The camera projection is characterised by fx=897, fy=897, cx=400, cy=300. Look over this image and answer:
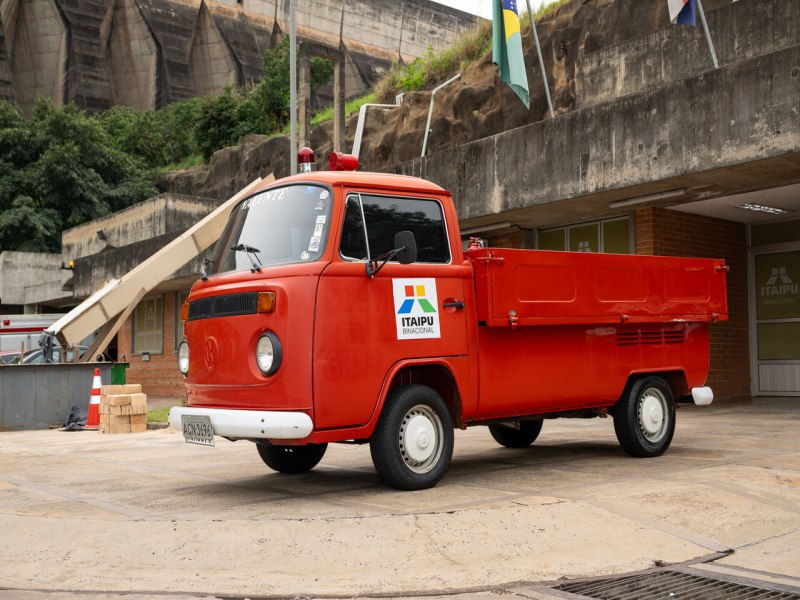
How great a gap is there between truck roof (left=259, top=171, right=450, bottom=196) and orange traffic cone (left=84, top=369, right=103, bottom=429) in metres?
9.62

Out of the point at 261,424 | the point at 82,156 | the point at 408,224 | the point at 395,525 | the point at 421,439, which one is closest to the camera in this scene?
the point at 395,525

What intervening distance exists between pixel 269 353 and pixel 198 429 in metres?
0.92

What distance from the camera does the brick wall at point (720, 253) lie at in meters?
15.5

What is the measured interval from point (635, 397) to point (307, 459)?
3123 millimetres

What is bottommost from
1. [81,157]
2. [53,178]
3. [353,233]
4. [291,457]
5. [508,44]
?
[291,457]

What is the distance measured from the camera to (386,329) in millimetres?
6754

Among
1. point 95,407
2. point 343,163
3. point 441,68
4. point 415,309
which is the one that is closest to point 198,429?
point 415,309

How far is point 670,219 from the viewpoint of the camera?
15797 mm

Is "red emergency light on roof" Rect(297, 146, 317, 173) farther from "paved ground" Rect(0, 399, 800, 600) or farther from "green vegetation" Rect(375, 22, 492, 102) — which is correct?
"green vegetation" Rect(375, 22, 492, 102)

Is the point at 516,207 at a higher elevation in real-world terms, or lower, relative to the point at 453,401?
A: higher

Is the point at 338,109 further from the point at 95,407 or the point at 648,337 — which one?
the point at 648,337

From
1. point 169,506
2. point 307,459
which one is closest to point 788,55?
point 307,459

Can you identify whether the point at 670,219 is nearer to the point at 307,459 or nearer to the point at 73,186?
the point at 307,459

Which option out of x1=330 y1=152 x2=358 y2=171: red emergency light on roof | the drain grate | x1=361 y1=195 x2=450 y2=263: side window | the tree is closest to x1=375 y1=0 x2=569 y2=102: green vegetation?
the tree
